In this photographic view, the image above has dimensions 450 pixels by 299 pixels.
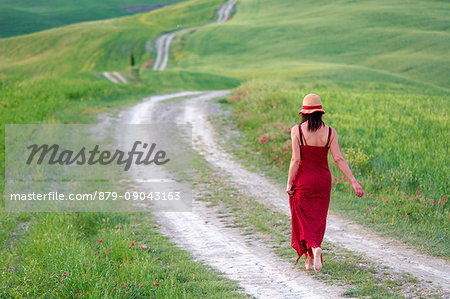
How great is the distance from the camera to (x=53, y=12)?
385 ft

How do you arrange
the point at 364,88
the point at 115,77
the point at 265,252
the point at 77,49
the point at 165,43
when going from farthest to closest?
the point at 165,43, the point at 77,49, the point at 115,77, the point at 364,88, the point at 265,252

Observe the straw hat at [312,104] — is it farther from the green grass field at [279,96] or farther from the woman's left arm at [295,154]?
the green grass field at [279,96]

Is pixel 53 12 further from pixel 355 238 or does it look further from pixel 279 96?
pixel 355 238

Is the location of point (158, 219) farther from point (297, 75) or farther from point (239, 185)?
point (297, 75)

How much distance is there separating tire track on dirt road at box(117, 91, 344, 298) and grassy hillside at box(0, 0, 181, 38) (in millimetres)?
93230

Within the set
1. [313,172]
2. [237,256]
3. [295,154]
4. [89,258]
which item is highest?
[295,154]

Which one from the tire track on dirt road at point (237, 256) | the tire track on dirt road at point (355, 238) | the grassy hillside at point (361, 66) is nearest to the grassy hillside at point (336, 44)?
the grassy hillside at point (361, 66)

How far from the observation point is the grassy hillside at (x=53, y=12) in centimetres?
9850

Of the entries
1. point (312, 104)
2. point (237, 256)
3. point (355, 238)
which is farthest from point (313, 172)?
point (355, 238)

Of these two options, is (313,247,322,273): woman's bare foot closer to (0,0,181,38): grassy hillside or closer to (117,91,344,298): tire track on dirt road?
(117,91,344,298): tire track on dirt road

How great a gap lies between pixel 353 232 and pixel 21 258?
22.3 feet

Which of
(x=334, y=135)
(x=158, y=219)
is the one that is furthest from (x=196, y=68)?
(x=334, y=135)

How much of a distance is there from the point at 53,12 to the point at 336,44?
84.0 meters

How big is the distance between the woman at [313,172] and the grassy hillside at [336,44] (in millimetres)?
28423
